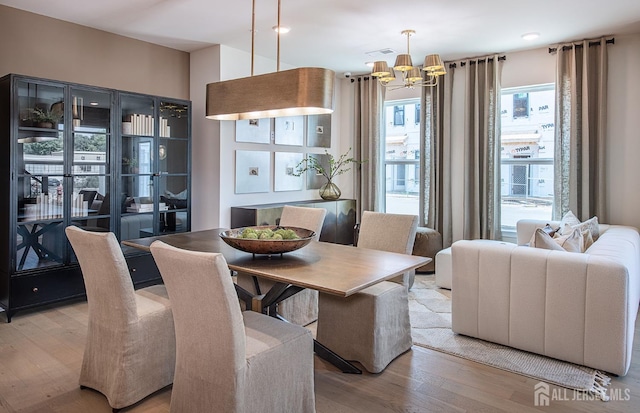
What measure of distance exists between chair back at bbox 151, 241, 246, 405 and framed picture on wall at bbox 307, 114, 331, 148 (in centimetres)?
448

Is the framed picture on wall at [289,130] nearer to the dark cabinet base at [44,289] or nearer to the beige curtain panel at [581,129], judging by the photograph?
the dark cabinet base at [44,289]

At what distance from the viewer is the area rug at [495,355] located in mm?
2664

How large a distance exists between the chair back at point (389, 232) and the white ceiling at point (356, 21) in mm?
1766

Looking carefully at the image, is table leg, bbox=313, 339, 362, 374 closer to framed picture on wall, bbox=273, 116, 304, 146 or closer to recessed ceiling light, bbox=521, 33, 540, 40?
framed picture on wall, bbox=273, 116, 304, 146

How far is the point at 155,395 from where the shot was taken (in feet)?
8.23

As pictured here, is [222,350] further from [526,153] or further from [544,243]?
[526,153]

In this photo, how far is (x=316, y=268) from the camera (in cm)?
242

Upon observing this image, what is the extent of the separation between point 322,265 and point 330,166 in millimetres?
4210

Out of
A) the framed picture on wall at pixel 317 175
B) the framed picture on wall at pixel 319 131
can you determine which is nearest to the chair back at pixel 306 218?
the framed picture on wall at pixel 317 175

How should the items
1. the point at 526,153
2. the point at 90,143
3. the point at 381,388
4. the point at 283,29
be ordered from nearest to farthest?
the point at 381,388 < the point at 90,143 < the point at 283,29 < the point at 526,153

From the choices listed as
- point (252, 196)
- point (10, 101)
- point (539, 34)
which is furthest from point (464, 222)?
point (10, 101)

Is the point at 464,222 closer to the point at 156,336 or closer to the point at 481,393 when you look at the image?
the point at 481,393

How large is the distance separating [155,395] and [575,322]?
2.52 meters

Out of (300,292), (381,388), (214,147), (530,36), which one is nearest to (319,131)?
(214,147)
